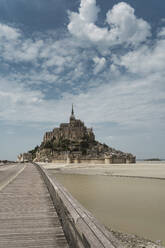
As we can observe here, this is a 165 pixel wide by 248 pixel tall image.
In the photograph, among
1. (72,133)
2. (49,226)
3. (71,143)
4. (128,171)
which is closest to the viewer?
(49,226)

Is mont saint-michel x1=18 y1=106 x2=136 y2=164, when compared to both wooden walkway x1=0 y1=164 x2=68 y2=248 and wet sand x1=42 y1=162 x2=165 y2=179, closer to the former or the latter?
wet sand x1=42 y1=162 x2=165 y2=179

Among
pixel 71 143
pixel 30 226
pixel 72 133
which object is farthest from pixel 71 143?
pixel 30 226

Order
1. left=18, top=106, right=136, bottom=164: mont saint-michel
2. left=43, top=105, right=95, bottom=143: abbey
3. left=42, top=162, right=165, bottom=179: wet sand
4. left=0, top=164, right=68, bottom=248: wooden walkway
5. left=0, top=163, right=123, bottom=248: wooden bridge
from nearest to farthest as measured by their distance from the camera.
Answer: left=0, top=163, right=123, bottom=248: wooden bridge < left=0, top=164, right=68, bottom=248: wooden walkway < left=42, top=162, right=165, bottom=179: wet sand < left=18, top=106, right=136, bottom=164: mont saint-michel < left=43, top=105, right=95, bottom=143: abbey

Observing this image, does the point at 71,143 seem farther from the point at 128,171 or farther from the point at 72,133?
the point at 128,171

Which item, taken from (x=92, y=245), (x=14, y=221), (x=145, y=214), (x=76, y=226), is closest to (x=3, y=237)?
(x=14, y=221)

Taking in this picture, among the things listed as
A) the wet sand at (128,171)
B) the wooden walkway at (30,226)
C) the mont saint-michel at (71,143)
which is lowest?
the wet sand at (128,171)

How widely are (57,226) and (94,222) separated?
2222 millimetres

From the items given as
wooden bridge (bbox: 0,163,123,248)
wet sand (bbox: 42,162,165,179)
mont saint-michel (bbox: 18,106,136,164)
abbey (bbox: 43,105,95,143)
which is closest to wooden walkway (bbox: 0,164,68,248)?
wooden bridge (bbox: 0,163,123,248)

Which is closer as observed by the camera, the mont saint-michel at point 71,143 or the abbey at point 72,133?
the mont saint-michel at point 71,143

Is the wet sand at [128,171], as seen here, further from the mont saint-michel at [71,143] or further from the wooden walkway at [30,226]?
the mont saint-michel at [71,143]

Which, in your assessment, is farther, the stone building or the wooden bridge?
the stone building

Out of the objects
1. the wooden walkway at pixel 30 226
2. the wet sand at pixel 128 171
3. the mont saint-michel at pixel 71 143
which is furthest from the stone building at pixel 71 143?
the wooden walkway at pixel 30 226

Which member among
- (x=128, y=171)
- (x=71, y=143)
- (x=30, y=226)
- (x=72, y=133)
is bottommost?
(x=128, y=171)

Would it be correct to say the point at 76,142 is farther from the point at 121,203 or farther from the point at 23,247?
the point at 23,247
